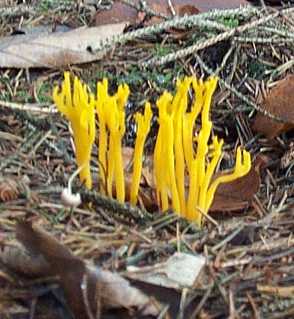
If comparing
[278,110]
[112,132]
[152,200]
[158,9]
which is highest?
[158,9]

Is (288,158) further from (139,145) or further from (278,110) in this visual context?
(139,145)

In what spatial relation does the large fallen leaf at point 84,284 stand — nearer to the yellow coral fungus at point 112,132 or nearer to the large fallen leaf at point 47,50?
the yellow coral fungus at point 112,132

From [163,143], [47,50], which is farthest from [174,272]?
[47,50]

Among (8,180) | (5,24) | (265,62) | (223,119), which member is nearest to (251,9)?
(265,62)

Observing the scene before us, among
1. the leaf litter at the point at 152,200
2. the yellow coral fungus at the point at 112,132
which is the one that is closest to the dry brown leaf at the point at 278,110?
the leaf litter at the point at 152,200

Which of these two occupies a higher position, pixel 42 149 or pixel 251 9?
pixel 251 9

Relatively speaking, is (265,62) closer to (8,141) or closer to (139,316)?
(8,141)
